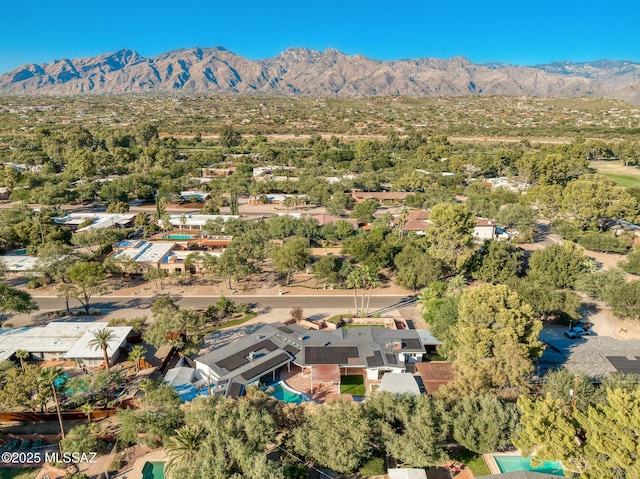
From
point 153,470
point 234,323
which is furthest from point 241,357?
point 153,470

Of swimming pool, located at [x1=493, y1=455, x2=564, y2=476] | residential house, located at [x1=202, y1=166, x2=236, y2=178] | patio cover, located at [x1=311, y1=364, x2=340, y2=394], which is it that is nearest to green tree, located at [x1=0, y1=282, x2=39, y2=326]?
patio cover, located at [x1=311, y1=364, x2=340, y2=394]

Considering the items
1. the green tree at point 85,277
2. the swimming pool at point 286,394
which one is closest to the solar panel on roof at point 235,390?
the swimming pool at point 286,394

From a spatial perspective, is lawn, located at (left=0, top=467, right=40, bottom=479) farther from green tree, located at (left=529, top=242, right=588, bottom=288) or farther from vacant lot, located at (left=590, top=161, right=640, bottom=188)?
vacant lot, located at (left=590, top=161, right=640, bottom=188)

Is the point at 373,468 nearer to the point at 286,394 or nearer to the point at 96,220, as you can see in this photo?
the point at 286,394

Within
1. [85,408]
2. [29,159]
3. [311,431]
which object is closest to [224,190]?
[29,159]

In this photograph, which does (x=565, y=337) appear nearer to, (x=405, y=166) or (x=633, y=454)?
(x=633, y=454)
